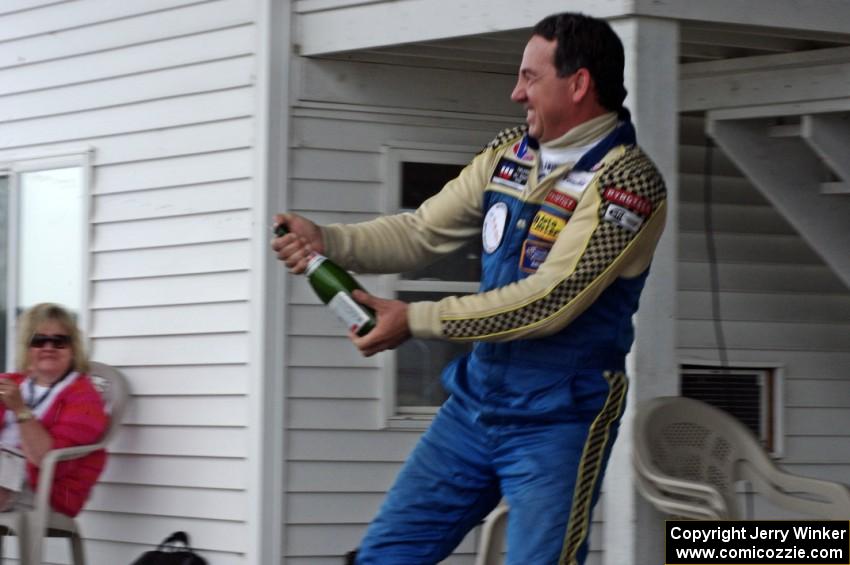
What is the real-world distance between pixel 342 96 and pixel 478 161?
301 cm

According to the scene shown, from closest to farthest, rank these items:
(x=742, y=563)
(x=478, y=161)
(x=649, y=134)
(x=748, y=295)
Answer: (x=478, y=161) → (x=742, y=563) → (x=649, y=134) → (x=748, y=295)

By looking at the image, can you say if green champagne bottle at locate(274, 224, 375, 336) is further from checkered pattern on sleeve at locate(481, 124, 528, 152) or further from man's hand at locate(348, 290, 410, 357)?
checkered pattern on sleeve at locate(481, 124, 528, 152)

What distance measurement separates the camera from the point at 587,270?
3686 millimetres

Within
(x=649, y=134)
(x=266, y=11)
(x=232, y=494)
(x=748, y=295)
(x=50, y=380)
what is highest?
(x=266, y=11)

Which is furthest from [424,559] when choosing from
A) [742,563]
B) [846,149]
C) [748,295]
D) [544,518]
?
[748,295]

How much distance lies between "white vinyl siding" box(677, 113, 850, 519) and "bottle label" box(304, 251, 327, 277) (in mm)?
4189

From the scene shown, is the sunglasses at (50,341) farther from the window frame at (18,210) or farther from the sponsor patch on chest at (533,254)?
the sponsor patch on chest at (533,254)

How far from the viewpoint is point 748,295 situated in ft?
25.7

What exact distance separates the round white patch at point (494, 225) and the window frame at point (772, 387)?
3.98 m

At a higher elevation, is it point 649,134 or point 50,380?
point 649,134

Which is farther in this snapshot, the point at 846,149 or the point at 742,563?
the point at 846,149

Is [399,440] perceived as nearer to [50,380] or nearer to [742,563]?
[50,380]

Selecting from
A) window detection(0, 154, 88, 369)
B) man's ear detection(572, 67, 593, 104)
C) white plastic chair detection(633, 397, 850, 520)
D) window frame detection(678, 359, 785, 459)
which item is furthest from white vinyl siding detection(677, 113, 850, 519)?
man's ear detection(572, 67, 593, 104)

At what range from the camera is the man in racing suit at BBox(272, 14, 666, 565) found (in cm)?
371
